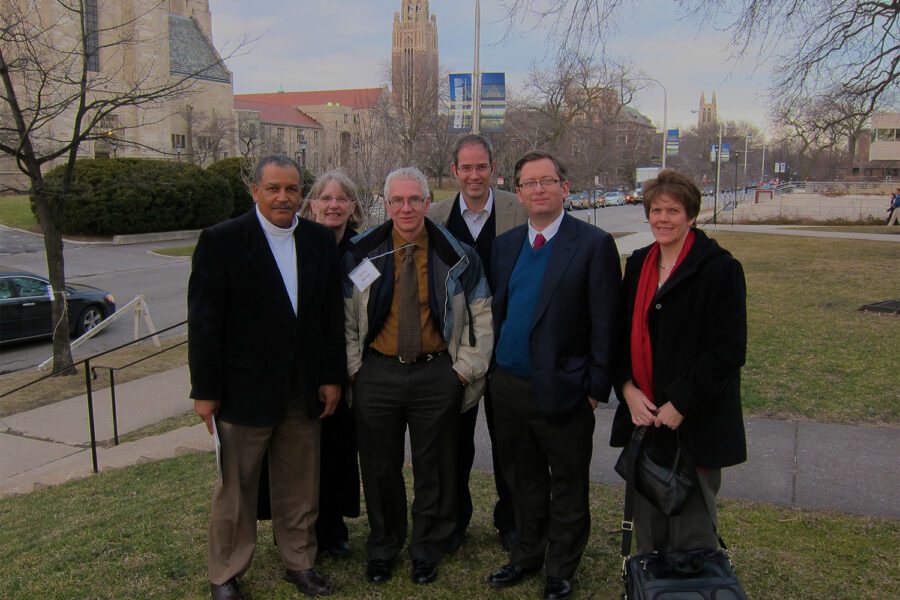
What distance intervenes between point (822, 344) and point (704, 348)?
6.89 metres

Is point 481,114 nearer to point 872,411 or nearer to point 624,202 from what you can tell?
point 872,411

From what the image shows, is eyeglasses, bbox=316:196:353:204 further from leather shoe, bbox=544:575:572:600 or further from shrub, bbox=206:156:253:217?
shrub, bbox=206:156:253:217

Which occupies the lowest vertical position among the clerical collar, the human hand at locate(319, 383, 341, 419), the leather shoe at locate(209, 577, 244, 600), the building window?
the leather shoe at locate(209, 577, 244, 600)

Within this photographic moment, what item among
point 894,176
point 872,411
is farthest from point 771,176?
point 872,411

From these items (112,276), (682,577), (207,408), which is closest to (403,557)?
(207,408)

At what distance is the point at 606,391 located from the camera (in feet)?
10.3

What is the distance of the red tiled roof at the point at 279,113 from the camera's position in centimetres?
8881

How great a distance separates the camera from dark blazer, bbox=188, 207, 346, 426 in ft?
10.0

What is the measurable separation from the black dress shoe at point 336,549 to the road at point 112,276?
34.1 ft

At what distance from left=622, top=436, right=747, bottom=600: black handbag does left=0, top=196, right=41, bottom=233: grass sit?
34.3 meters

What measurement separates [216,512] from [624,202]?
69.8 metres

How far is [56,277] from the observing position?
11.1 m

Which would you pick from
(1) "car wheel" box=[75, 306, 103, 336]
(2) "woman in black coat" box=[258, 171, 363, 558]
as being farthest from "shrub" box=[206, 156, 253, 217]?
(2) "woman in black coat" box=[258, 171, 363, 558]

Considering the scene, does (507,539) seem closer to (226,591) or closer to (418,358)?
(418,358)
